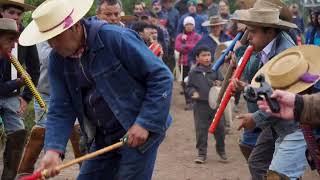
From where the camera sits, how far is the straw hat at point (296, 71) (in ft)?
14.3

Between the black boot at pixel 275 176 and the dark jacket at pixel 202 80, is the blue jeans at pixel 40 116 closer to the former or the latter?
the dark jacket at pixel 202 80

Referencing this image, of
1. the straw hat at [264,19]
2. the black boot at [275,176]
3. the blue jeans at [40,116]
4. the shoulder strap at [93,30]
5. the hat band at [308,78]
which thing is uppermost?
the shoulder strap at [93,30]

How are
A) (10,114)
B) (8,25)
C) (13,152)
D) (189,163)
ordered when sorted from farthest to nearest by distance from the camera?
(189,163) < (13,152) < (10,114) < (8,25)

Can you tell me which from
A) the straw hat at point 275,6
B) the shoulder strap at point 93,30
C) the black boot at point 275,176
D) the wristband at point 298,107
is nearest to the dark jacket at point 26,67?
the shoulder strap at point 93,30

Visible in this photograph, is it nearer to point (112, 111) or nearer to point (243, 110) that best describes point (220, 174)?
point (112, 111)

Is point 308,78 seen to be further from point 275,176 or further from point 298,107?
point 275,176

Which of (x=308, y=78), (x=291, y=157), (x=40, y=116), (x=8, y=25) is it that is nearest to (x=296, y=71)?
(x=308, y=78)

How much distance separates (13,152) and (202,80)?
10.3 ft

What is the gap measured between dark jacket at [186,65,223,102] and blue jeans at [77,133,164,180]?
4.37 m

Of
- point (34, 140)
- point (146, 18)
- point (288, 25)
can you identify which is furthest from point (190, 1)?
point (288, 25)

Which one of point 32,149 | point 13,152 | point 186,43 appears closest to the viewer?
point 13,152

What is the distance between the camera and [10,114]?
22.7 feet

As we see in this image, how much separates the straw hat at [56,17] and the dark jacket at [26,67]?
222 centimetres

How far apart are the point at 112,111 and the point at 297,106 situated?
1.44 metres
